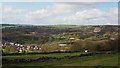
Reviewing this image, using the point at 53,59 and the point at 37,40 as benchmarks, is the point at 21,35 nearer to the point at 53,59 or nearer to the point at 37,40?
the point at 37,40

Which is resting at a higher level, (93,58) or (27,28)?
(27,28)

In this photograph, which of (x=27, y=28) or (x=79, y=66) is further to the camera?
(x=27, y=28)

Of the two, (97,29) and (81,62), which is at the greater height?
(97,29)

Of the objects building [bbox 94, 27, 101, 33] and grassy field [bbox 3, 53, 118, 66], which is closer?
grassy field [bbox 3, 53, 118, 66]

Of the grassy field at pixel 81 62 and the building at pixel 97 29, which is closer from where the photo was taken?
the grassy field at pixel 81 62

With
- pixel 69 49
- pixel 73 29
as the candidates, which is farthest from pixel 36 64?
pixel 73 29

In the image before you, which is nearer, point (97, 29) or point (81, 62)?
point (81, 62)

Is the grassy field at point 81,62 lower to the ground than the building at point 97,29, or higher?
lower

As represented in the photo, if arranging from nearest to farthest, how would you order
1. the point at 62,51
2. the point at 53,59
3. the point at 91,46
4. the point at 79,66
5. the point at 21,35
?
the point at 79,66
the point at 53,59
the point at 62,51
the point at 91,46
the point at 21,35

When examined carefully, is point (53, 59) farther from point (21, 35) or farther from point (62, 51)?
point (21, 35)

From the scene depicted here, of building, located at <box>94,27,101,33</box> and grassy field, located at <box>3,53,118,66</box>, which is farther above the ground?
building, located at <box>94,27,101,33</box>

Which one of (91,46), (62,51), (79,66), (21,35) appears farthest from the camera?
(21,35)
